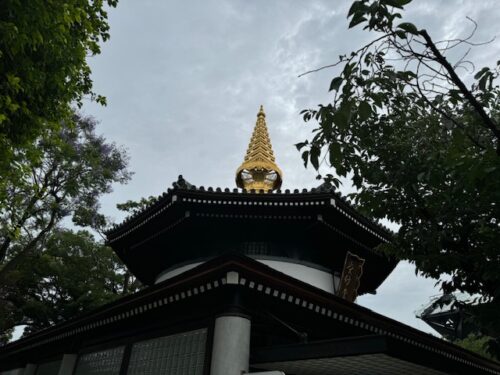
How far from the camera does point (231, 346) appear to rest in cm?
748

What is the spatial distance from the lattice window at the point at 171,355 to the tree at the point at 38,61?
4.75m

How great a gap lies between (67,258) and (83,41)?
1693 cm

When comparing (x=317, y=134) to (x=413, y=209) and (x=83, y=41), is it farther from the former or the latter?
(x=83, y=41)

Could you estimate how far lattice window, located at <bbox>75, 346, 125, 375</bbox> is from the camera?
10031 millimetres

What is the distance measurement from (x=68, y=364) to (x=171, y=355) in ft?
14.5

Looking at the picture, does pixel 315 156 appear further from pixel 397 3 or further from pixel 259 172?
pixel 259 172

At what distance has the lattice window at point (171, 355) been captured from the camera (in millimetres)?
8141

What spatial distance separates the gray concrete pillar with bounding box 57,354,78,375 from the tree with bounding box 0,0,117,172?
564 cm

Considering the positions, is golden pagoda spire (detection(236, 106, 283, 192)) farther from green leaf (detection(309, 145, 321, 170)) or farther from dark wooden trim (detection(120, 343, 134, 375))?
green leaf (detection(309, 145, 321, 170))

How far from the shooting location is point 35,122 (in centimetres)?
884

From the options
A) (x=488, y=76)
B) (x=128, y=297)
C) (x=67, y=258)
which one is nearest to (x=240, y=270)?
(x=128, y=297)

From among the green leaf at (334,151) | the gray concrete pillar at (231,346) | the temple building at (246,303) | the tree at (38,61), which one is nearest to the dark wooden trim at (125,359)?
the temple building at (246,303)

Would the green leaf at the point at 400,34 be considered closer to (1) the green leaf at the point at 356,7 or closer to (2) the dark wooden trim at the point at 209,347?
(1) the green leaf at the point at 356,7

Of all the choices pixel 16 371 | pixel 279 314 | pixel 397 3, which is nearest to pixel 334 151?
pixel 397 3
